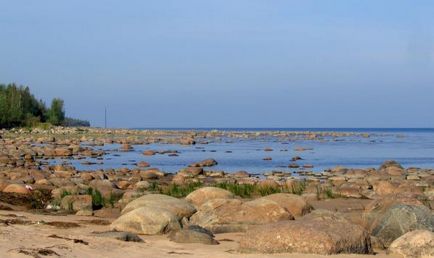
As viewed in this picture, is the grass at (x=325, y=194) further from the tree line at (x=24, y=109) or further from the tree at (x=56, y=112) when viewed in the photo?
the tree at (x=56, y=112)

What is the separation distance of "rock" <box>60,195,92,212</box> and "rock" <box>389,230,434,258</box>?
7.40 m

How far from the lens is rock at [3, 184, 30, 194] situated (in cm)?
1801

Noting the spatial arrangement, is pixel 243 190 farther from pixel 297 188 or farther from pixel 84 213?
pixel 84 213

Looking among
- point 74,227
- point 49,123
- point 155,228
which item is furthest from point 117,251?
point 49,123

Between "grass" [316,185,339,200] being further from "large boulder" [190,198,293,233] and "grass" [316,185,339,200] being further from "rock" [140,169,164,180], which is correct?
"rock" [140,169,164,180]

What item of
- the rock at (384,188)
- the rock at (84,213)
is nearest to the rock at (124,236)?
the rock at (84,213)

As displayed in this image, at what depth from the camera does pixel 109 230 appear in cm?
1257

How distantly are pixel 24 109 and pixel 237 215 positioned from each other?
293 ft

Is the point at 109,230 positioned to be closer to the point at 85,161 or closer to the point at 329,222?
Result: the point at 329,222

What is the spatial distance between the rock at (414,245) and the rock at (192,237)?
285 cm

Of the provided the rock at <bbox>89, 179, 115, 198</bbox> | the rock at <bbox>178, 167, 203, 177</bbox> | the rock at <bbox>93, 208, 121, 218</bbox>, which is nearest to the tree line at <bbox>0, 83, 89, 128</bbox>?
the rock at <bbox>178, 167, 203, 177</bbox>

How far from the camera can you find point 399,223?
1188 centimetres

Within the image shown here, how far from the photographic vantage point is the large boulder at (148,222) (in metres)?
12.4

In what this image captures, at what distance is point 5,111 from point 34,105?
39.4 ft
